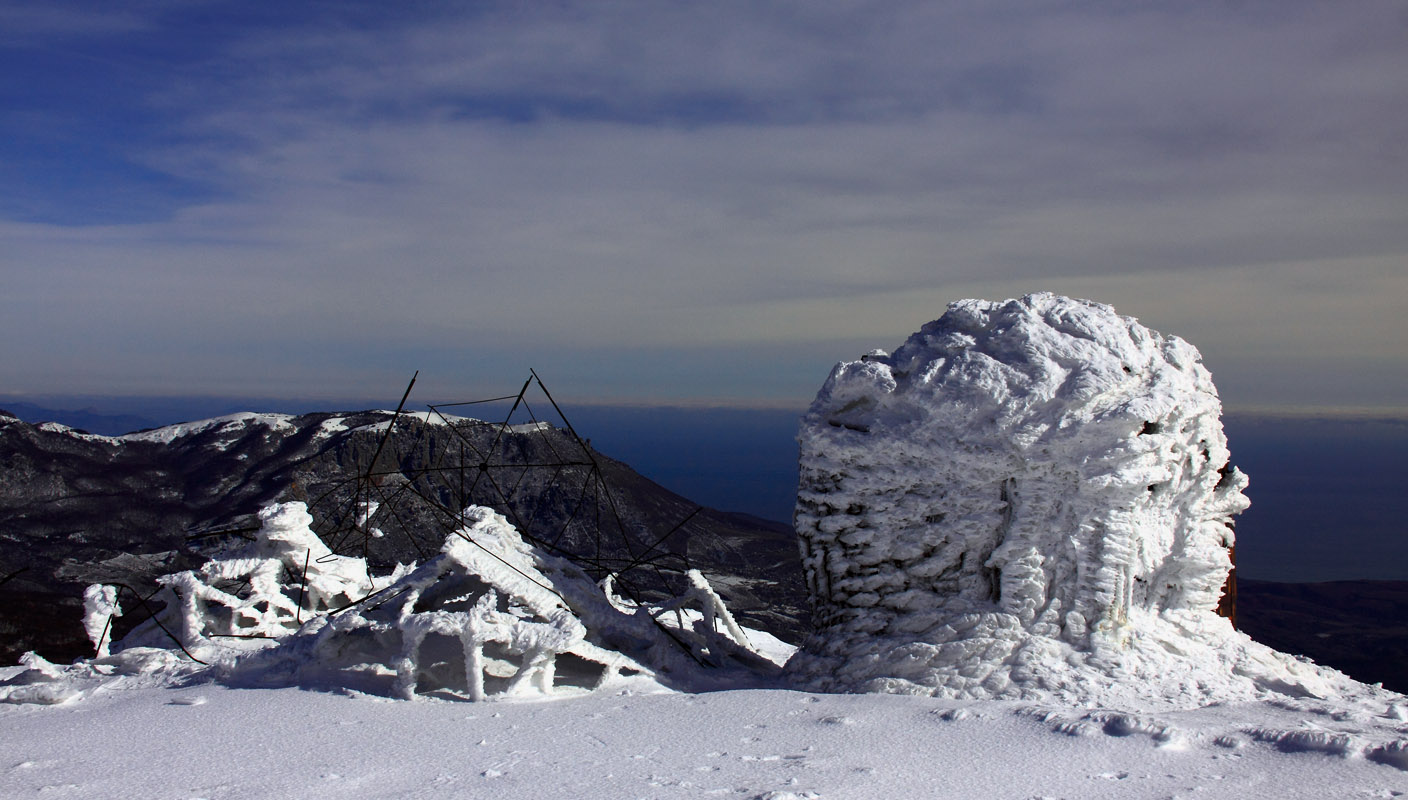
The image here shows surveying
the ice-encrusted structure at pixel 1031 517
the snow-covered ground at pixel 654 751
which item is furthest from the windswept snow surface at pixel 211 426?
the ice-encrusted structure at pixel 1031 517

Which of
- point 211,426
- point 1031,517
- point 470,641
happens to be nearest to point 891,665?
point 1031,517

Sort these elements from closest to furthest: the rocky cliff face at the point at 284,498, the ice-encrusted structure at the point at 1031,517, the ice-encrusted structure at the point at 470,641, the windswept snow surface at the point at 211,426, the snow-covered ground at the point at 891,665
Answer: the snow-covered ground at the point at 891,665 → the ice-encrusted structure at the point at 470,641 → the ice-encrusted structure at the point at 1031,517 → the rocky cliff face at the point at 284,498 → the windswept snow surface at the point at 211,426

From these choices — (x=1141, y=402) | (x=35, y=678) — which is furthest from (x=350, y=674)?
(x=1141, y=402)

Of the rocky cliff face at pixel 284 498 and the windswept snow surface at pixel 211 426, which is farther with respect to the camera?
the windswept snow surface at pixel 211 426

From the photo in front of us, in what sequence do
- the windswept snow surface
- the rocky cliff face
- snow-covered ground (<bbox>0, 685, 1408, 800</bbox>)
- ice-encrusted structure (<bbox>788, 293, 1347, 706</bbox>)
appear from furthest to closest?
the windswept snow surface
the rocky cliff face
ice-encrusted structure (<bbox>788, 293, 1347, 706</bbox>)
snow-covered ground (<bbox>0, 685, 1408, 800</bbox>)

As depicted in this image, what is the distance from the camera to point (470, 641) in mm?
5953

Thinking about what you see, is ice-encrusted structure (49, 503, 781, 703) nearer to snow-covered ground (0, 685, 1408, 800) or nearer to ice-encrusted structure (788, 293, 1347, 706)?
snow-covered ground (0, 685, 1408, 800)

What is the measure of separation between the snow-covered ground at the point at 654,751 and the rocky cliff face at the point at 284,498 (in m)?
12.4

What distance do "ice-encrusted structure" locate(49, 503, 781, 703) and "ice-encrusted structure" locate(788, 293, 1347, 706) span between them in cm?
118

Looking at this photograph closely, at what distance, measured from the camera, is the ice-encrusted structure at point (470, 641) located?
611 cm

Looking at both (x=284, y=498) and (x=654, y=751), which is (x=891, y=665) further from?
(x=284, y=498)

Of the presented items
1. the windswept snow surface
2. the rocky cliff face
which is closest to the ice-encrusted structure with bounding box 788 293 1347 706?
the rocky cliff face

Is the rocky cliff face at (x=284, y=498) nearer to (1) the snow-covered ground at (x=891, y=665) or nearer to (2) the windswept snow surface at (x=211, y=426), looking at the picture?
(2) the windswept snow surface at (x=211, y=426)

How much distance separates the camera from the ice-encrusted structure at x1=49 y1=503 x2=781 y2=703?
20.1 feet
